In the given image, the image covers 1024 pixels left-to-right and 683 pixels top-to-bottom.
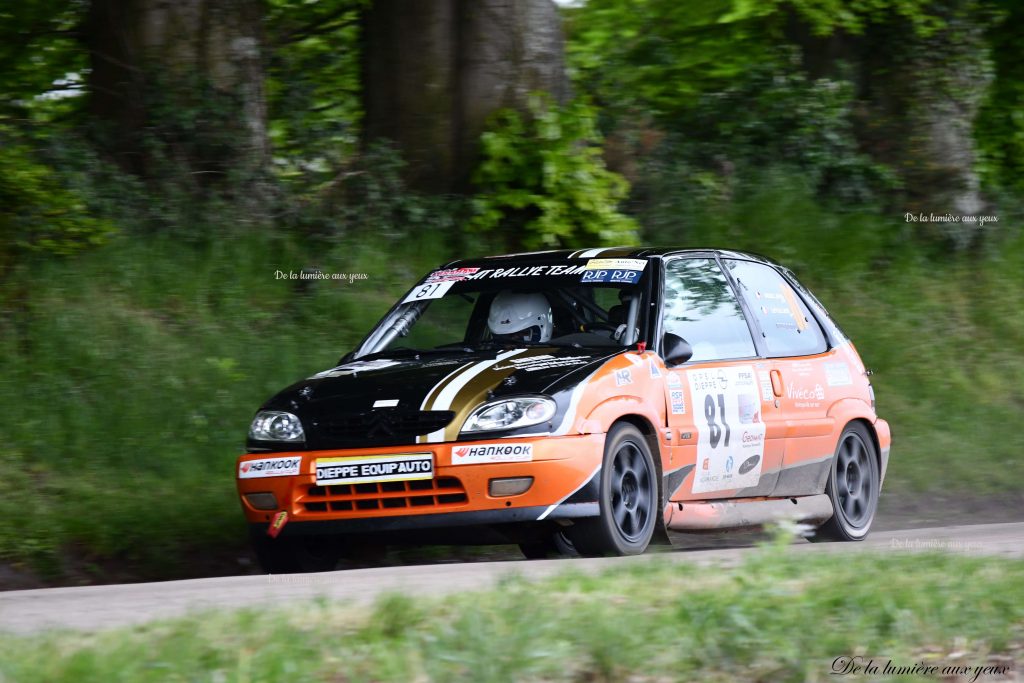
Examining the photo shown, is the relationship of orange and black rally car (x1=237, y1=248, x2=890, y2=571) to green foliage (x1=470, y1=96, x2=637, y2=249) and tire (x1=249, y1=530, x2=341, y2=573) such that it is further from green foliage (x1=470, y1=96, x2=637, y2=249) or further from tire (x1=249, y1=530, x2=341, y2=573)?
green foliage (x1=470, y1=96, x2=637, y2=249)

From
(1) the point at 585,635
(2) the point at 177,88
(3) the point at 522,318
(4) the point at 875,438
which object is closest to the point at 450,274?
(3) the point at 522,318

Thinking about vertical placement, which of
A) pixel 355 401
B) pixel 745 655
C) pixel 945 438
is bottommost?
Answer: pixel 945 438

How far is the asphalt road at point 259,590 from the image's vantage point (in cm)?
499

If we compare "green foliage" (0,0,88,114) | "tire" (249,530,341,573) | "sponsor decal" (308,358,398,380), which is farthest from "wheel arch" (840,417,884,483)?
"green foliage" (0,0,88,114)

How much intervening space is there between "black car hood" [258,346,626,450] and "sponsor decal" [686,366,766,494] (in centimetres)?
68

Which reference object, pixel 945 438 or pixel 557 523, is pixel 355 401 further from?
pixel 945 438

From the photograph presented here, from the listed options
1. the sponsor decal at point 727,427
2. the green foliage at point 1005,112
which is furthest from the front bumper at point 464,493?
the green foliage at point 1005,112

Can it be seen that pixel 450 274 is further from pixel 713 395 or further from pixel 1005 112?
pixel 1005 112

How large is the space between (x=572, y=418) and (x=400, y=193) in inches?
288

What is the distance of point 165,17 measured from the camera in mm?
13172

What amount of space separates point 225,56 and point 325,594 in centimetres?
918

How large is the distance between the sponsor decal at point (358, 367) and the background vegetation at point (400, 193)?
66.9 inches

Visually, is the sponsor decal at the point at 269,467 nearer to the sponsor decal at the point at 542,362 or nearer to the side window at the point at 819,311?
the sponsor decal at the point at 542,362

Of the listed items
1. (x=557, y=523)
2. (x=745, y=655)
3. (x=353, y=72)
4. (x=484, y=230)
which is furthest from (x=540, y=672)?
(x=353, y=72)
